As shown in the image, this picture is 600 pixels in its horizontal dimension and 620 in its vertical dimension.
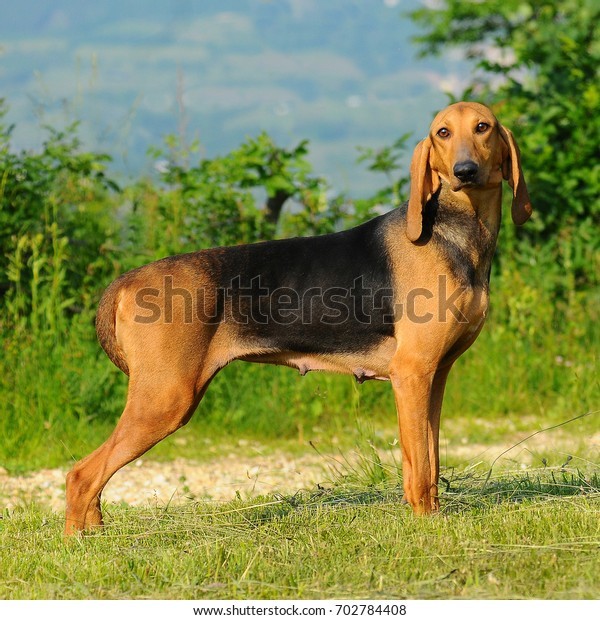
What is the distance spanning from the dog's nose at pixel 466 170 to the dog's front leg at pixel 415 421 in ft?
3.28

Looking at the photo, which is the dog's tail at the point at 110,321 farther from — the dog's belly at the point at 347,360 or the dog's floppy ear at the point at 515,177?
the dog's floppy ear at the point at 515,177

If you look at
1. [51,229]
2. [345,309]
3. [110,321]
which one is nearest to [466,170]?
[345,309]

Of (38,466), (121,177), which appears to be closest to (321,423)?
(38,466)

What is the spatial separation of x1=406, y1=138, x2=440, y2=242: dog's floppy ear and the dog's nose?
0.35 metres

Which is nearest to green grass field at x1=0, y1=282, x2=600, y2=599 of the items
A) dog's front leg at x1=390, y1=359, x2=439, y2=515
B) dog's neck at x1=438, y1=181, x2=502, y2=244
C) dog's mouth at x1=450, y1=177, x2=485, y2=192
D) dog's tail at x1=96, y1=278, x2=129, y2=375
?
dog's front leg at x1=390, y1=359, x2=439, y2=515

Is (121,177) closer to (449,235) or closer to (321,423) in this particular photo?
(321,423)

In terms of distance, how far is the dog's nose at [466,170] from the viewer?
185 inches

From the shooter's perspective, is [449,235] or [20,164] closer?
[449,235]

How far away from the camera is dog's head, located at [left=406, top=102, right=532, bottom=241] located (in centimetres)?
479

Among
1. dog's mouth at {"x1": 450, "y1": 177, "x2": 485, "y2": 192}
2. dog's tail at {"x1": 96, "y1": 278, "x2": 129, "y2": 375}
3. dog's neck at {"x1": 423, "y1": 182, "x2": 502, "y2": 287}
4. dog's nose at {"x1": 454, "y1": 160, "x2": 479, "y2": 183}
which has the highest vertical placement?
dog's nose at {"x1": 454, "y1": 160, "x2": 479, "y2": 183}

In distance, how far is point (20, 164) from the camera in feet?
28.5

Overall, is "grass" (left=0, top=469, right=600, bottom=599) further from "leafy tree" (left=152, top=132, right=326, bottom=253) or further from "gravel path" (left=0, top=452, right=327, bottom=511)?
"leafy tree" (left=152, top=132, right=326, bottom=253)

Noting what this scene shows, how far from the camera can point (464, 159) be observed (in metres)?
4.73
